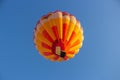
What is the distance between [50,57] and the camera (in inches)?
404

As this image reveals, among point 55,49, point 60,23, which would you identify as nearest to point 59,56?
point 55,49

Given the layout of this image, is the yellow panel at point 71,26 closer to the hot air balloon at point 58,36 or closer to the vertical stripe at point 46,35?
the hot air balloon at point 58,36

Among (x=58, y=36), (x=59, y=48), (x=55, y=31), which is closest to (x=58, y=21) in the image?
(x=55, y=31)

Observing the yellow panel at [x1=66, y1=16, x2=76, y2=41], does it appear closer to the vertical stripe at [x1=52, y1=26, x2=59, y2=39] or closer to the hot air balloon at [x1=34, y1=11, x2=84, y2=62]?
the hot air balloon at [x1=34, y1=11, x2=84, y2=62]

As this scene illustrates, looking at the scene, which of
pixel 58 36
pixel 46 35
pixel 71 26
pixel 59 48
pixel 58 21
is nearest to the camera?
pixel 59 48

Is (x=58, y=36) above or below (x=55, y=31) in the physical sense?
below

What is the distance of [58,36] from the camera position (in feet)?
32.7

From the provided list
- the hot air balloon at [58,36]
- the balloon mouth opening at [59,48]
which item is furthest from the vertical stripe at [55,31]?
the balloon mouth opening at [59,48]

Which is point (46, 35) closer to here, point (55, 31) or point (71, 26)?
point (55, 31)

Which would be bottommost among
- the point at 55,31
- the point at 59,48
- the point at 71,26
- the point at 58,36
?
the point at 59,48

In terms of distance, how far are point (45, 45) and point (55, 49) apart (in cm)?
37

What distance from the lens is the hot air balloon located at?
9922 millimetres

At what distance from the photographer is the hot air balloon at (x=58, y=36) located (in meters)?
9.92

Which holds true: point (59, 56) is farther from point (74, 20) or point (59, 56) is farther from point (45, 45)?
point (74, 20)
